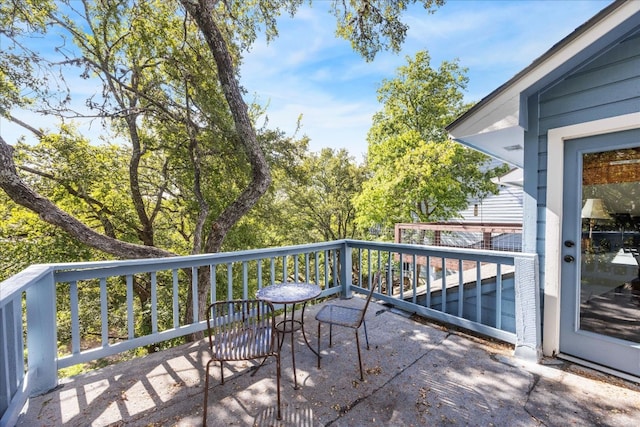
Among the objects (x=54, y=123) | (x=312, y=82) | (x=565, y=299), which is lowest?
(x=565, y=299)

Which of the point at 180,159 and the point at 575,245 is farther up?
the point at 180,159

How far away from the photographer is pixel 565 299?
8.63 ft

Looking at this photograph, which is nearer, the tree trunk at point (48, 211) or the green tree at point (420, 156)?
the tree trunk at point (48, 211)

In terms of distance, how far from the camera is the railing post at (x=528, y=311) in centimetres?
264

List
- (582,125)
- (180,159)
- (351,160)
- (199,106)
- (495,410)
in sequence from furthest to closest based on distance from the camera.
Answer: (351,160) < (180,159) < (199,106) < (582,125) < (495,410)

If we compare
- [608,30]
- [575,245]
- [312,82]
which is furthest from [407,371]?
[312,82]

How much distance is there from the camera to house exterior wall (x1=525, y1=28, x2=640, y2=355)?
2.29 metres

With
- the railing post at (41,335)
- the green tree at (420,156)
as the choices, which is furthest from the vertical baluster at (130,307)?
the green tree at (420,156)

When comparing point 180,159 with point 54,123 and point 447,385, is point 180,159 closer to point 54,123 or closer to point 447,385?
point 54,123

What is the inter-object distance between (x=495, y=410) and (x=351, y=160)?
12.8 metres

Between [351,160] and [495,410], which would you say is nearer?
[495,410]

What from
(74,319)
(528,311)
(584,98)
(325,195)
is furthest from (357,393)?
(325,195)

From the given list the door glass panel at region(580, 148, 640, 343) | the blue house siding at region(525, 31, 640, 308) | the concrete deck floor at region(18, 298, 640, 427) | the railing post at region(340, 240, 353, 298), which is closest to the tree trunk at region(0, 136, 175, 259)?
the concrete deck floor at region(18, 298, 640, 427)

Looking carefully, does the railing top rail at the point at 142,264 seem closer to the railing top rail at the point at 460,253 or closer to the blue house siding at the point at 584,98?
the railing top rail at the point at 460,253
